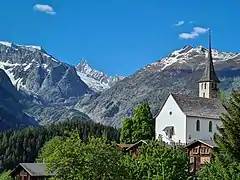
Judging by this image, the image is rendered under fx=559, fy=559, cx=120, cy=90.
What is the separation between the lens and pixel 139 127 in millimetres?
108438

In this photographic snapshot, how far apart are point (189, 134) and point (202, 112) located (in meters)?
4.48

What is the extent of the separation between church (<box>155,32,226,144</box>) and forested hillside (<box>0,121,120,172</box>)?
61154 mm

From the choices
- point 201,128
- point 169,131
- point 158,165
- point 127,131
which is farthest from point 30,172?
point 158,165

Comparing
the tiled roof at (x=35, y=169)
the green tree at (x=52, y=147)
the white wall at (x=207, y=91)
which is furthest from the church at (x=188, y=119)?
the tiled roof at (x=35, y=169)

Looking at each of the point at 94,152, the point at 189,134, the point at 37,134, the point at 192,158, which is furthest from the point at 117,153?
the point at 37,134

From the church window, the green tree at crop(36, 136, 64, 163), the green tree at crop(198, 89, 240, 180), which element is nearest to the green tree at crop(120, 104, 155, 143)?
the church window

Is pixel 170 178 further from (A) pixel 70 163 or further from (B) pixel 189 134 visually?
(B) pixel 189 134

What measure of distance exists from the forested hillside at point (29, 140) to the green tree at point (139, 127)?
5304cm

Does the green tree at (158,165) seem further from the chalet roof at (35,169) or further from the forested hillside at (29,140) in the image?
the forested hillside at (29,140)

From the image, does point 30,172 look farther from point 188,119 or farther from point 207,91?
point 207,91

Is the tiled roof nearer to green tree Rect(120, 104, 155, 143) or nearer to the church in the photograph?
green tree Rect(120, 104, 155, 143)

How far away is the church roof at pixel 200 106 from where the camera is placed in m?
96.6

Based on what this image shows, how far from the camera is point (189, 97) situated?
10112cm

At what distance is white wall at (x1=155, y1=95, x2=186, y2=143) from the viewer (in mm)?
96750
